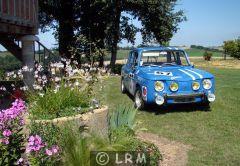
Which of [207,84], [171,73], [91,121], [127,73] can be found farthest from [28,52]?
[91,121]

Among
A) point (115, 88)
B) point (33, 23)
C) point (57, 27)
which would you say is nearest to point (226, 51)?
point (57, 27)

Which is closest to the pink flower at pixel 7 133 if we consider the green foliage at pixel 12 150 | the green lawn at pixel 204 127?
the green foliage at pixel 12 150

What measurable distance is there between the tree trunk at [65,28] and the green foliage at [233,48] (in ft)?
71.7

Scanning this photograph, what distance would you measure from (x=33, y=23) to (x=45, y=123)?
788 centimetres

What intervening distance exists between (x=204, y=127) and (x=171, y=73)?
2.02 meters

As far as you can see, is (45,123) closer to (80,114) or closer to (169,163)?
(80,114)

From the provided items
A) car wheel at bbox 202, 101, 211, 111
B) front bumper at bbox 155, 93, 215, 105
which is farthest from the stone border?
car wheel at bbox 202, 101, 211, 111

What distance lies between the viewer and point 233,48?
44094 millimetres

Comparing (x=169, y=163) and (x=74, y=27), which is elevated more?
(x=74, y=27)

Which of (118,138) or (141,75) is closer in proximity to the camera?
(118,138)

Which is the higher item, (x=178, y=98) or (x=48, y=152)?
(x=48, y=152)

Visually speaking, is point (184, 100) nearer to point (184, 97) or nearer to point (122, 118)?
point (184, 97)

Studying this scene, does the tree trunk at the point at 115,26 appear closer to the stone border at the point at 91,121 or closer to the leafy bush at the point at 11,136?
the stone border at the point at 91,121

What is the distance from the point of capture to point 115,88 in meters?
16.0
